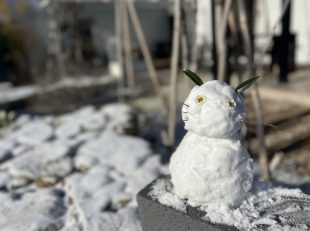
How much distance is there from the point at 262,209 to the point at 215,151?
1.07 feet

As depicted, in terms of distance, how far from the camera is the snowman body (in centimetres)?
128

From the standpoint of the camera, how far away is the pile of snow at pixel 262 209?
123 cm

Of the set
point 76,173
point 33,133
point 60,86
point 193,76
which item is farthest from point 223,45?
point 60,86

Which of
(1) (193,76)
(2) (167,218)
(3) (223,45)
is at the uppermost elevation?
(3) (223,45)

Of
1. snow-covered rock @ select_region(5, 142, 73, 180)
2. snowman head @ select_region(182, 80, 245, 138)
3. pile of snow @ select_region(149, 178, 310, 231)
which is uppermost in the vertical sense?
snowman head @ select_region(182, 80, 245, 138)

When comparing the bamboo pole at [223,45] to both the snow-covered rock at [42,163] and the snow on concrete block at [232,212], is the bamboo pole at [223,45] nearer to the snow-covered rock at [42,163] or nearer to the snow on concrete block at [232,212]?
the snow on concrete block at [232,212]

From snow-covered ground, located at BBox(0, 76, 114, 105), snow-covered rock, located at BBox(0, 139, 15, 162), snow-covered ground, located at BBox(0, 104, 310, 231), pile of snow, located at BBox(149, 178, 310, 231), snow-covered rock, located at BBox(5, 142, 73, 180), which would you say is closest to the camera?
pile of snow, located at BBox(149, 178, 310, 231)

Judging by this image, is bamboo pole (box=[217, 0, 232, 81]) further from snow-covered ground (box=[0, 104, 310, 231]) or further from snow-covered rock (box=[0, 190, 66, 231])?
snow-covered rock (box=[0, 190, 66, 231])

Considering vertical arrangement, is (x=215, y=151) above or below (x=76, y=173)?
above

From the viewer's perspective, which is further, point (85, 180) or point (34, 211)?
point (85, 180)

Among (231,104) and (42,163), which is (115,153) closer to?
(42,163)

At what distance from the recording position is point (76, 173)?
279 cm

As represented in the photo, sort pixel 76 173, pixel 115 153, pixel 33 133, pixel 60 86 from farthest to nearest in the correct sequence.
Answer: pixel 60 86, pixel 33 133, pixel 115 153, pixel 76 173

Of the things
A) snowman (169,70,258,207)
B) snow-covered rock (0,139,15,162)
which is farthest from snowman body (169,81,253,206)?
snow-covered rock (0,139,15,162)
